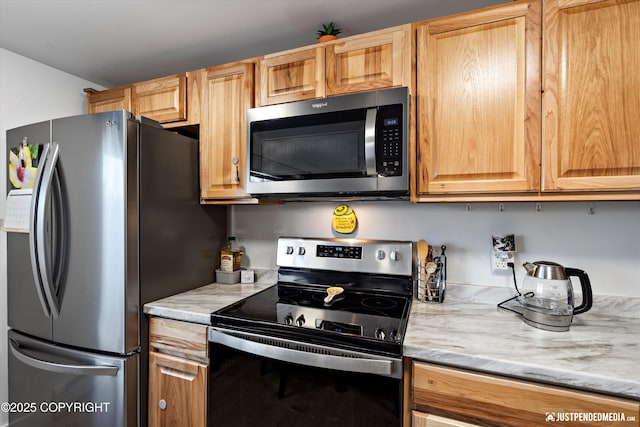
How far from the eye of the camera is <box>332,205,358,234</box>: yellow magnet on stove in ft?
5.70

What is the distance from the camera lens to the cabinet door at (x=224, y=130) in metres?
1.62

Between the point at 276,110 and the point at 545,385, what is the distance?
4.67 ft

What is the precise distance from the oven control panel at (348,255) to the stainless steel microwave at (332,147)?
1.18 feet

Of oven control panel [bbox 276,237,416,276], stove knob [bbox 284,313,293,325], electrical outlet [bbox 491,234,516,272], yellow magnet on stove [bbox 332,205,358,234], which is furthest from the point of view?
yellow magnet on stove [bbox 332,205,358,234]

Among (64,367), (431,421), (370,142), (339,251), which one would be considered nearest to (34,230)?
(64,367)

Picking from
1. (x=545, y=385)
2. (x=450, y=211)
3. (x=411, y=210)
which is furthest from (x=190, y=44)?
(x=545, y=385)

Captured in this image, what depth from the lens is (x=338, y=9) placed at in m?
1.46

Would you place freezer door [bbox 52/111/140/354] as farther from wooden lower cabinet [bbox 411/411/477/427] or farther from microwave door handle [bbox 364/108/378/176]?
wooden lower cabinet [bbox 411/411/477/427]

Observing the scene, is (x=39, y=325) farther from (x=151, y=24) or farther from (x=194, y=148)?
(x=151, y=24)

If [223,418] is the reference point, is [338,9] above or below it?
above

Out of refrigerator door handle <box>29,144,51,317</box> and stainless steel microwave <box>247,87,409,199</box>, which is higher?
stainless steel microwave <box>247,87,409,199</box>

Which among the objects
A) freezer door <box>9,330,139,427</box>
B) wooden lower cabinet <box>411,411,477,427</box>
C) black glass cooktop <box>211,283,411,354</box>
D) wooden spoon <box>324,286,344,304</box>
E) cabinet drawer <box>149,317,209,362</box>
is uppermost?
wooden spoon <box>324,286,344,304</box>

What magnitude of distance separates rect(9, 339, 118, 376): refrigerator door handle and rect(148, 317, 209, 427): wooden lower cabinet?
6.7 inches

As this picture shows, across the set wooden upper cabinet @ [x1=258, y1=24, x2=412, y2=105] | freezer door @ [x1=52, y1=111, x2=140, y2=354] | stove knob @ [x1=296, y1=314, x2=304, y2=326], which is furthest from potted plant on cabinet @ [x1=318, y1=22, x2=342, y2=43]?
stove knob @ [x1=296, y1=314, x2=304, y2=326]
